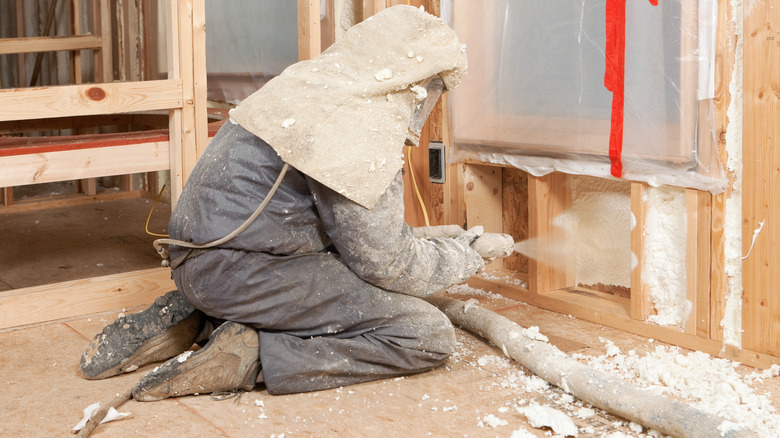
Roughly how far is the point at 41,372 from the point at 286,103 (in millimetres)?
1128

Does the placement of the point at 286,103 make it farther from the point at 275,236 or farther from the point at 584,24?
the point at 584,24

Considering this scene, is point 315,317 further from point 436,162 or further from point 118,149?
point 436,162

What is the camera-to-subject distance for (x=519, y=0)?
2.94 meters

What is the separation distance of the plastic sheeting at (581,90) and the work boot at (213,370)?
1.28m

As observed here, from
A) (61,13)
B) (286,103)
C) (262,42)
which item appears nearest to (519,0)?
(286,103)

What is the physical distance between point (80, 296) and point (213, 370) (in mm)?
1011

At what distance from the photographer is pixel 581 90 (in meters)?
2.76

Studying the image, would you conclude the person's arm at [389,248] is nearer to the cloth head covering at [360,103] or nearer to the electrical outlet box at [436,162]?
the cloth head covering at [360,103]

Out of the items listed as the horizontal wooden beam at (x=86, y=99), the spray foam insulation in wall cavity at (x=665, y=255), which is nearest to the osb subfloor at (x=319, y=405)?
the spray foam insulation in wall cavity at (x=665, y=255)

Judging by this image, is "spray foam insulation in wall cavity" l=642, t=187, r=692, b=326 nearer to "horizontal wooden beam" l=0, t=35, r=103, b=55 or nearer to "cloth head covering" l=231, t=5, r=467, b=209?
"cloth head covering" l=231, t=5, r=467, b=209

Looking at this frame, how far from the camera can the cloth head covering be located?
83.7 inches

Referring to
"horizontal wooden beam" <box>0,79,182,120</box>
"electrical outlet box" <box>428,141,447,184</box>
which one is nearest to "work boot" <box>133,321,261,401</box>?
"horizontal wooden beam" <box>0,79,182,120</box>

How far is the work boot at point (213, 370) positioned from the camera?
222 cm

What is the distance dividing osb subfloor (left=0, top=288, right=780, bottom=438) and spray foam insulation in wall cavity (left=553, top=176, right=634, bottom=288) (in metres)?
0.47
